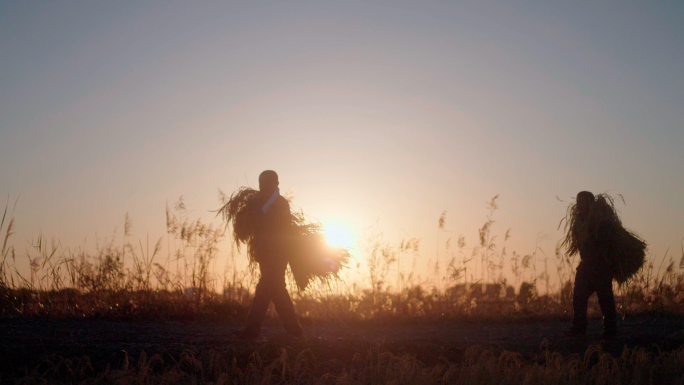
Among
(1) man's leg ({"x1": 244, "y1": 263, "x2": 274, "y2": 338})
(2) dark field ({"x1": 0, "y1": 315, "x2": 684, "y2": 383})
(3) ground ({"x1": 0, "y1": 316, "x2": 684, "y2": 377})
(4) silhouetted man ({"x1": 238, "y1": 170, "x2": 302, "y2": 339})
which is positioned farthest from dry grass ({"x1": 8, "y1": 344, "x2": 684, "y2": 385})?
(4) silhouetted man ({"x1": 238, "y1": 170, "x2": 302, "y2": 339})

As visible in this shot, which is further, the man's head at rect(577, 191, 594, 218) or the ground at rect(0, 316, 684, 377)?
the man's head at rect(577, 191, 594, 218)

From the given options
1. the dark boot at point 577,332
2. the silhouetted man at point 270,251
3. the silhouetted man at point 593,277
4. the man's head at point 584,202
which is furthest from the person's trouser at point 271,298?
the man's head at point 584,202

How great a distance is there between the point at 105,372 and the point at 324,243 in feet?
10.5

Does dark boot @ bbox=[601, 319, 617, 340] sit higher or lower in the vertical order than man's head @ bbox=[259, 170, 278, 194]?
lower

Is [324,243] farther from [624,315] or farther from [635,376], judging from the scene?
[624,315]

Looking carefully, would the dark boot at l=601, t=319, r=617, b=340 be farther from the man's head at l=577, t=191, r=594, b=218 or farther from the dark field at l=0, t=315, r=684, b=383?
the man's head at l=577, t=191, r=594, b=218

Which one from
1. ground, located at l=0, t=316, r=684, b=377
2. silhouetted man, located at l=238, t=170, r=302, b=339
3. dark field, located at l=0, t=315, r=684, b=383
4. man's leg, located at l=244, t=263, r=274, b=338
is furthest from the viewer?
silhouetted man, located at l=238, t=170, r=302, b=339

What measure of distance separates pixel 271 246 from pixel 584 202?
13.5 ft

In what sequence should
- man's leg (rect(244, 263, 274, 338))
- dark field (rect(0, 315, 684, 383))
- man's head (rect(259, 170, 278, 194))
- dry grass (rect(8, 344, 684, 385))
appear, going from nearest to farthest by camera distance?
1. dry grass (rect(8, 344, 684, 385))
2. dark field (rect(0, 315, 684, 383))
3. man's leg (rect(244, 263, 274, 338))
4. man's head (rect(259, 170, 278, 194))

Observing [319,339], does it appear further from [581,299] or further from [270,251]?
[581,299]

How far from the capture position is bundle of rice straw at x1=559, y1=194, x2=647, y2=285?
284 inches

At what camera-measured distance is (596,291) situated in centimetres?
718

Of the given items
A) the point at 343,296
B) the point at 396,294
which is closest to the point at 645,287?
the point at 396,294

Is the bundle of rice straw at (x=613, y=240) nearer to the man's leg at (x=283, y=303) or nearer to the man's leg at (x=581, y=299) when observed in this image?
the man's leg at (x=581, y=299)
